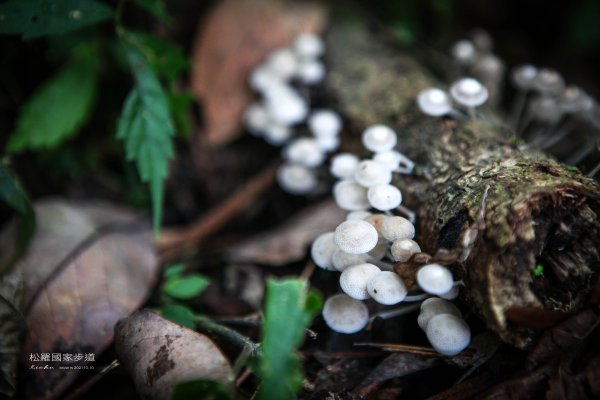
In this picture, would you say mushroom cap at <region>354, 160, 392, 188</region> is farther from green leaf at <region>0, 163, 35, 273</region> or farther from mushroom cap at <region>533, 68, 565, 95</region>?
green leaf at <region>0, 163, 35, 273</region>

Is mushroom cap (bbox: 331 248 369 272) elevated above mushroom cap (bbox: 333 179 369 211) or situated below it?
below

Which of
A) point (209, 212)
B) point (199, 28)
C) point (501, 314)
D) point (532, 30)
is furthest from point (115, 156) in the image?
point (532, 30)

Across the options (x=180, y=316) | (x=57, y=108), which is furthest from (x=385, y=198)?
(x=57, y=108)

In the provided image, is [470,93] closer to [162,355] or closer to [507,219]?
[507,219]

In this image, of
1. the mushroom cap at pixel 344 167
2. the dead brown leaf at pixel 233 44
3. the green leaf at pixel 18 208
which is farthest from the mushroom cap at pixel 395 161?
the green leaf at pixel 18 208

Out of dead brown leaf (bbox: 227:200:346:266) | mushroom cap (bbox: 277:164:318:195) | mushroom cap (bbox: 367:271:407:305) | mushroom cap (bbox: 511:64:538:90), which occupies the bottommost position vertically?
dead brown leaf (bbox: 227:200:346:266)

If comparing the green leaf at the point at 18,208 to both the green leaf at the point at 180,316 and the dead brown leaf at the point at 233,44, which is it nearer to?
the green leaf at the point at 180,316

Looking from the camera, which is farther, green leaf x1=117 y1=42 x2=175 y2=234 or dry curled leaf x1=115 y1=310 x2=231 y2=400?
green leaf x1=117 y1=42 x2=175 y2=234

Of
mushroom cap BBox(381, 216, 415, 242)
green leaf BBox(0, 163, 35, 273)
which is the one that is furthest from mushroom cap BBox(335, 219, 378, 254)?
green leaf BBox(0, 163, 35, 273)
